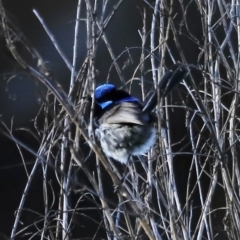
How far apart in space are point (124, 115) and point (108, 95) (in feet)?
1.17

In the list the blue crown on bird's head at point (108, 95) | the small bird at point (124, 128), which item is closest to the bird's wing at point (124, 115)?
the small bird at point (124, 128)

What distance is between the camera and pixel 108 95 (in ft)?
12.3

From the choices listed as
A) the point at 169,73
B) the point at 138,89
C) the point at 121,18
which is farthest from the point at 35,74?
the point at 121,18

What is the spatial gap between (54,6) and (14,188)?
1705 millimetres

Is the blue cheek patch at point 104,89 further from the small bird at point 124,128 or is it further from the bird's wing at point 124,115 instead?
the bird's wing at point 124,115

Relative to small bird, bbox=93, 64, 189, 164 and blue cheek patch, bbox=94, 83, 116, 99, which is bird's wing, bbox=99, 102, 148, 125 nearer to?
small bird, bbox=93, 64, 189, 164

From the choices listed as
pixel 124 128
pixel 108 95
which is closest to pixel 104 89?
pixel 108 95

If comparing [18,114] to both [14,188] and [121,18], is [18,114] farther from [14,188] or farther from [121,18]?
[121,18]

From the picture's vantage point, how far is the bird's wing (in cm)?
335

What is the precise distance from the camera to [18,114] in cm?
577

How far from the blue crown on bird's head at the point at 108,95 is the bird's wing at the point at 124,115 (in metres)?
0.11

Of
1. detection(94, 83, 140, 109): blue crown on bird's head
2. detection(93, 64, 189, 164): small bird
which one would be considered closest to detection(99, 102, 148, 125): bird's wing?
detection(93, 64, 189, 164): small bird

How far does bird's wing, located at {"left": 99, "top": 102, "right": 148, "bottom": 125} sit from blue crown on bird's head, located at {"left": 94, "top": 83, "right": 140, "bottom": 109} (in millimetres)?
107

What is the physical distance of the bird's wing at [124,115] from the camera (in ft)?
11.0
